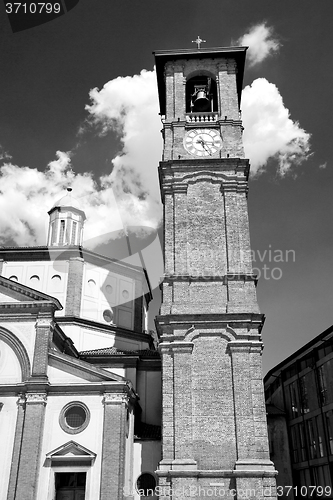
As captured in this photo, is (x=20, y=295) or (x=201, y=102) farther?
(x=201, y=102)

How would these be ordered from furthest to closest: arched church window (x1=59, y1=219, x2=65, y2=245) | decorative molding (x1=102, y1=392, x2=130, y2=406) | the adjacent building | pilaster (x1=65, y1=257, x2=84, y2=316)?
arched church window (x1=59, y1=219, x2=65, y2=245)
pilaster (x1=65, y1=257, x2=84, y2=316)
the adjacent building
decorative molding (x1=102, y1=392, x2=130, y2=406)

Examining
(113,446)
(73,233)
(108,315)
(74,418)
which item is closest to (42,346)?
(74,418)

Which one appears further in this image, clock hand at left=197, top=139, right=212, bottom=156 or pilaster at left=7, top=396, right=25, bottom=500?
clock hand at left=197, top=139, right=212, bottom=156

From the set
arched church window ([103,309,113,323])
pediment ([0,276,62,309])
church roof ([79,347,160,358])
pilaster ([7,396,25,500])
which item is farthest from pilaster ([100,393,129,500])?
arched church window ([103,309,113,323])

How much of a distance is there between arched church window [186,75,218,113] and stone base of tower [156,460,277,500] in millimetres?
17810

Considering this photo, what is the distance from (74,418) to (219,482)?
668cm

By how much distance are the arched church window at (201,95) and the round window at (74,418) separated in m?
16.3

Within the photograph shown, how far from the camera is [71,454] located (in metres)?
19.8

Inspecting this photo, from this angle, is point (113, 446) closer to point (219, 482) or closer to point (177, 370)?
point (177, 370)

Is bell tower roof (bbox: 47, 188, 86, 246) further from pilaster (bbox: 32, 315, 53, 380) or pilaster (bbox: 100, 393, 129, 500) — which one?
pilaster (bbox: 100, 393, 129, 500)

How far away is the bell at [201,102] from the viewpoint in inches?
1023

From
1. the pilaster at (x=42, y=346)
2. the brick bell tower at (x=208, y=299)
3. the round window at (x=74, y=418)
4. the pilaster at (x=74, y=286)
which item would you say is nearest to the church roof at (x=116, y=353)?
the pilaster at (x=74, y=286)

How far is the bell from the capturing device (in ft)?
85.3

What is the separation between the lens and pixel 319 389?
27391 mm
